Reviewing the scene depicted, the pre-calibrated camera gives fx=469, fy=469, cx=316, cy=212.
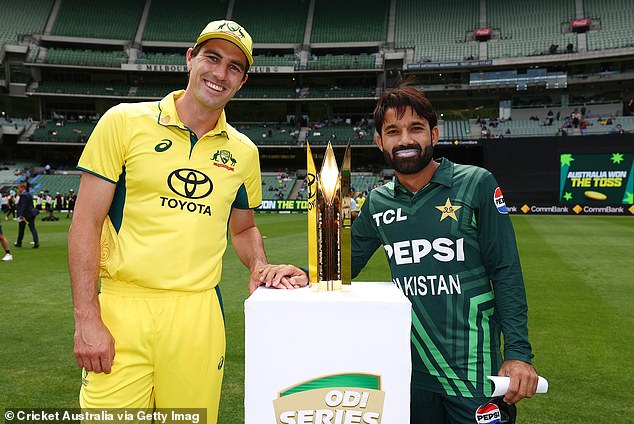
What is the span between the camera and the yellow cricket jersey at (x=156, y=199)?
79.2 inches

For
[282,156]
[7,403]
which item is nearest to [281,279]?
[7,403]

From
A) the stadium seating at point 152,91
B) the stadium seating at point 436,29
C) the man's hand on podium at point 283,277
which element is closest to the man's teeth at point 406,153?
the man's hand on podium at point 283,277

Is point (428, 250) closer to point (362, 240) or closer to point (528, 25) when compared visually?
point (362, 240)

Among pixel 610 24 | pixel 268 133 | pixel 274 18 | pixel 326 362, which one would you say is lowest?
pixel 326 362

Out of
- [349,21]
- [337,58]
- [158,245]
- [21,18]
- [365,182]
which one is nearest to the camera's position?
[158,245]

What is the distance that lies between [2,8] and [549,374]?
5152cm

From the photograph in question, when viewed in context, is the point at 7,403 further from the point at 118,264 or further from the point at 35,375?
the point at 118,264

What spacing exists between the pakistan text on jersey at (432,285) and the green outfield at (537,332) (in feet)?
2.79

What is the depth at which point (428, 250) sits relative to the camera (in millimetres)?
2139

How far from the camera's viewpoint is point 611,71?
37.2m

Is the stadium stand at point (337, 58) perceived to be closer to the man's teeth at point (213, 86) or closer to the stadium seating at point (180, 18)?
the stadium seating at point (180, 18)

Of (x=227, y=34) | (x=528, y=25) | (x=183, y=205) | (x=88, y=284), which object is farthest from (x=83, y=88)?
(x=88, y=284)

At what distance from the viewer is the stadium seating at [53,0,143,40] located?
42.5m

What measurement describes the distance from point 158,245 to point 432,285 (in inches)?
48.4
